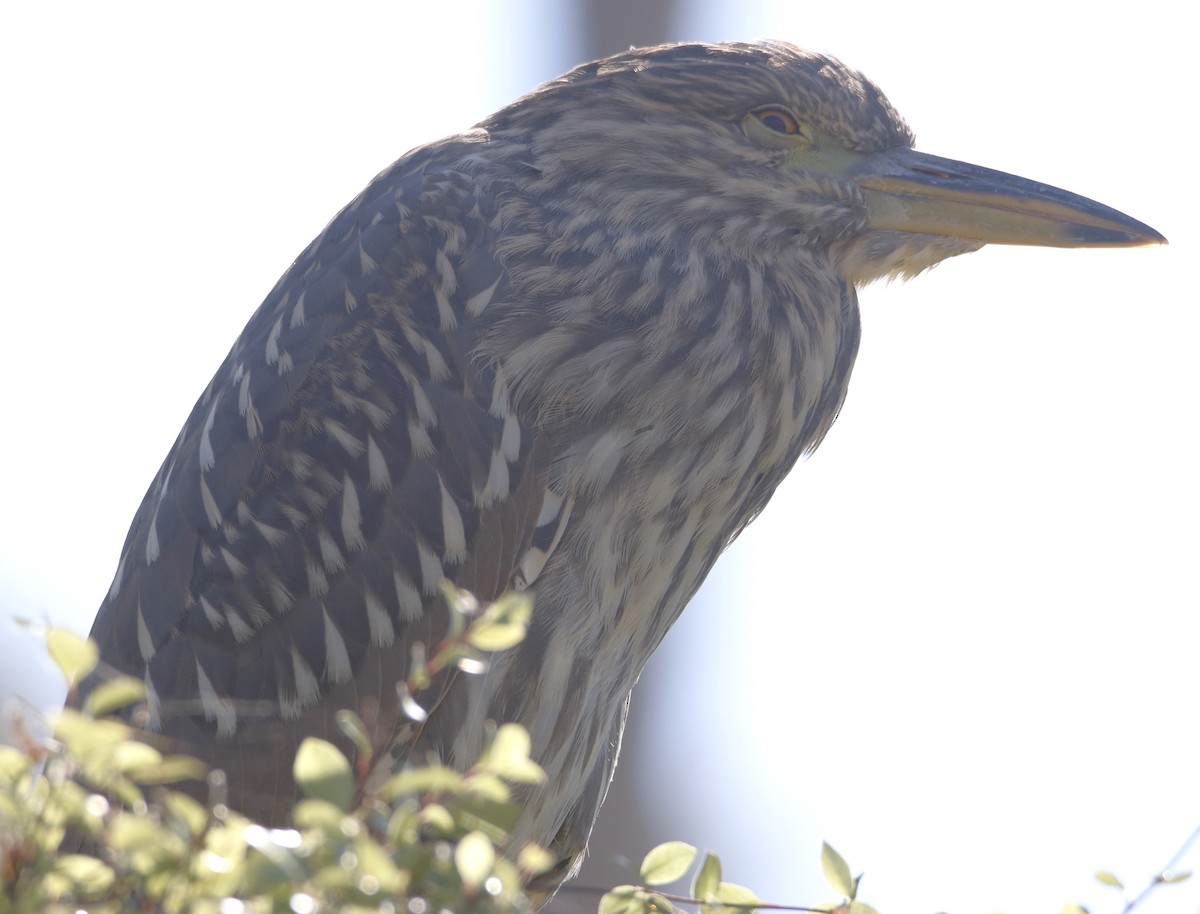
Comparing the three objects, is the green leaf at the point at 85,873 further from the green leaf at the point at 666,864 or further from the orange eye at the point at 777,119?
the orange eye at the point at 777,119

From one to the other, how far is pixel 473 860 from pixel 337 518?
1.67 meters

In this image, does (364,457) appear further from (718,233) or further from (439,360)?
(718,233)

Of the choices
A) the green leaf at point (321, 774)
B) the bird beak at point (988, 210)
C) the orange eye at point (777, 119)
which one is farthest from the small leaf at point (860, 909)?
the orange eye at point (777, 119)

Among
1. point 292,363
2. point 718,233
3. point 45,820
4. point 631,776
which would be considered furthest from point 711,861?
point 631,776

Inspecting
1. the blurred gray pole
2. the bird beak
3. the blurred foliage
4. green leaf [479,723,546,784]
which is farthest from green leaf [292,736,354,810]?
the blurred gray pole

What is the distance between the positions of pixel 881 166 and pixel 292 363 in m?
1.33

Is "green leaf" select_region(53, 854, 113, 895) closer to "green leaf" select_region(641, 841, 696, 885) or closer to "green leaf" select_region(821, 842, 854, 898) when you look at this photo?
"green leaf" select_region(641, 841, 696, 885)

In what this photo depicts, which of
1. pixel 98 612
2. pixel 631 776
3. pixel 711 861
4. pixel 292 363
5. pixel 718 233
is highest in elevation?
pixel 718 233

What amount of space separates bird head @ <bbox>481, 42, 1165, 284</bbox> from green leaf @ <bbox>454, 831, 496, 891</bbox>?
2021 mm

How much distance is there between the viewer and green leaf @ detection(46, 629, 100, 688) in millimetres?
872

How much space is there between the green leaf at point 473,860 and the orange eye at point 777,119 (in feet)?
7.62

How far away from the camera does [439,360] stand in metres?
2.50

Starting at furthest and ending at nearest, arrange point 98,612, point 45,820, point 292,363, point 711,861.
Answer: point 98,612, point 292,363, point 711,861, point 45,820

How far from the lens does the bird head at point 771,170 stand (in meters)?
2.83
